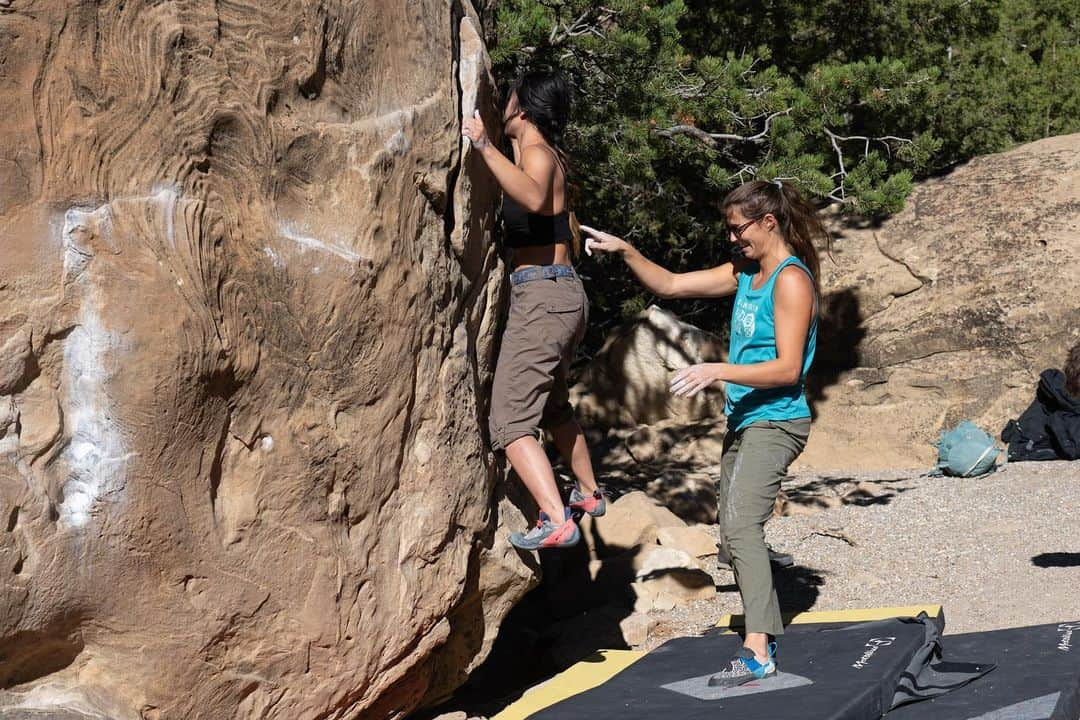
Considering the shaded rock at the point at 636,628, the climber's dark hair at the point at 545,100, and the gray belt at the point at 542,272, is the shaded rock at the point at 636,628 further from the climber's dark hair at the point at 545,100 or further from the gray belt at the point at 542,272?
the climber's dark hair at the point at 545,100

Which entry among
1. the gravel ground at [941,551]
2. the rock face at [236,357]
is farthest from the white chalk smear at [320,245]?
the gravel ground at [941,551]

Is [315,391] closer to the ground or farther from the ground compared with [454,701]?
farther from the ground

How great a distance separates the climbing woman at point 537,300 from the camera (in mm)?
4020

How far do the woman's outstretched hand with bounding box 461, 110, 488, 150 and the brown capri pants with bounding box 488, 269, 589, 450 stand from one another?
1.82ft

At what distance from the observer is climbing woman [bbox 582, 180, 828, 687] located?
12.9ft

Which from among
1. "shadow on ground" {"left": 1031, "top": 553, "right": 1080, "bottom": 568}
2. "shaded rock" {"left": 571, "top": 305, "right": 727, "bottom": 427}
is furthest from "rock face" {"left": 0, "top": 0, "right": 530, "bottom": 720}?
"shaded rock" {"left": 571, "top": 305, "right": 727, "bottom": 427}

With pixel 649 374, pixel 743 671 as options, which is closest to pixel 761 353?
pixel 743 671

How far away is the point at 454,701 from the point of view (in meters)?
5.12

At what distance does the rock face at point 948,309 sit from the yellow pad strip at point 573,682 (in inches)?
164

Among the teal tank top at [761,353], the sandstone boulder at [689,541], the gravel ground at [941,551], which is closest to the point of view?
the teal tank top at [761,353]

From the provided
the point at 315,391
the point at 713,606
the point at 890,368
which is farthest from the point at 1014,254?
the point at 315,391

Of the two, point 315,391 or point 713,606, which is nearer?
point 315,391

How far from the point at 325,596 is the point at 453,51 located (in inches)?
74.6

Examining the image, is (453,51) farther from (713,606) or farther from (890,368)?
(890,368)
